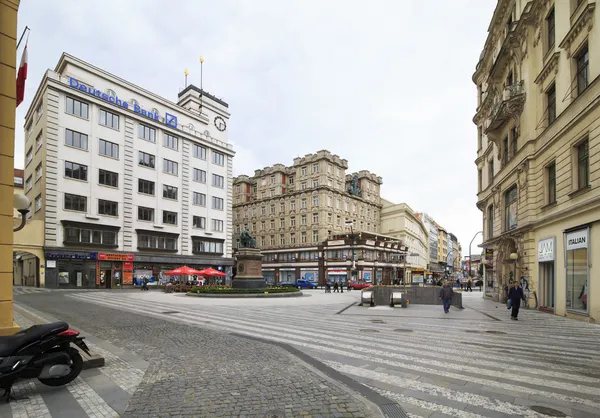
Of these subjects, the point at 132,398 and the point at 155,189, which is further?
the point at 155,189

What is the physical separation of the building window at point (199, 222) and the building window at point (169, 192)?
14.1 feet

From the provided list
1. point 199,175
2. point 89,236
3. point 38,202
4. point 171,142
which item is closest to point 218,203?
point 199,175

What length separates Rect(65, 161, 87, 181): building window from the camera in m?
41.3

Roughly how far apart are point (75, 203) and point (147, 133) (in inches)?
522

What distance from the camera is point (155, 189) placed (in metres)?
49.8

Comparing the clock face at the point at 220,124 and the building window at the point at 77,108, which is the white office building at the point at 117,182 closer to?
the building window at the point at 77,108

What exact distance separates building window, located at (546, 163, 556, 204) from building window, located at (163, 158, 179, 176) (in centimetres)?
4408

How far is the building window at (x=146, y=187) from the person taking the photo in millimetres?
48281

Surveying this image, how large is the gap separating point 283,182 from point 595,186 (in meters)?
65.8

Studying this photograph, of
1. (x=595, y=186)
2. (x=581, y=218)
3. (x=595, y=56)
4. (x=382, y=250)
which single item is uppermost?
(x=595, y=56)

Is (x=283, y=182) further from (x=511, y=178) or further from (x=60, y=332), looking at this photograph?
(x=60, y=332)

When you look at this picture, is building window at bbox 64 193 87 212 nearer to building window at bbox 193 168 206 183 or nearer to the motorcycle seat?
building window at bbox 193 168 206 183

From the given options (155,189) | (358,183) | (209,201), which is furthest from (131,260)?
(358,183)

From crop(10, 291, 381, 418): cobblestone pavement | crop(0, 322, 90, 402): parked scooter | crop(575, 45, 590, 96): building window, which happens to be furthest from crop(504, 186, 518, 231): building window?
crop(0, 322, 90, 402): parked scooter
